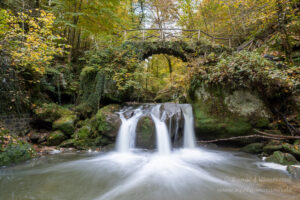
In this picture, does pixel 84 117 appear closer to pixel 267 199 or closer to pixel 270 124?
pixel 267 199

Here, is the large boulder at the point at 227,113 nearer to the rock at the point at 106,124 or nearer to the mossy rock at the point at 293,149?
the mossy rock at the point at 293,149

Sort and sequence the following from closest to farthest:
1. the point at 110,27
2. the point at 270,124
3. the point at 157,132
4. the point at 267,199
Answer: the point at 267,199 < the point at 270,124 < the point at 157,132 < the point at 110,27

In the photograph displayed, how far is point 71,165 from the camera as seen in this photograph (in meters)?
3.99

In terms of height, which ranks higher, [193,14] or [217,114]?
[193,14]

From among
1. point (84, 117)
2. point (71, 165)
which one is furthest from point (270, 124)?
point (84, 117)

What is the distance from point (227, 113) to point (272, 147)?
67.9 inches

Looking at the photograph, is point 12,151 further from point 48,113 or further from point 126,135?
point 126,135

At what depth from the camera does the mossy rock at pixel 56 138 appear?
5492 mm

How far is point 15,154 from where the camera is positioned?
3.96 meters

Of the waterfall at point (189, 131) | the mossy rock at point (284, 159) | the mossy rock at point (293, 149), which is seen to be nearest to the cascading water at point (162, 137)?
the waterfall at point (189, 131)

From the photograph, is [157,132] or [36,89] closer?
[157,132]

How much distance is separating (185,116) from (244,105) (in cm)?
233

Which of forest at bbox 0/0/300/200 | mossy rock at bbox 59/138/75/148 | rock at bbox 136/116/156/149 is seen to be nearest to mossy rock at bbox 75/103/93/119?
forest at bbox 0/0/300/200

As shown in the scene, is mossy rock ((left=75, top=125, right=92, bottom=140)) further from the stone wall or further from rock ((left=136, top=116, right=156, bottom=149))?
rock ((left=136, top=116, right=156, bottom=149))
